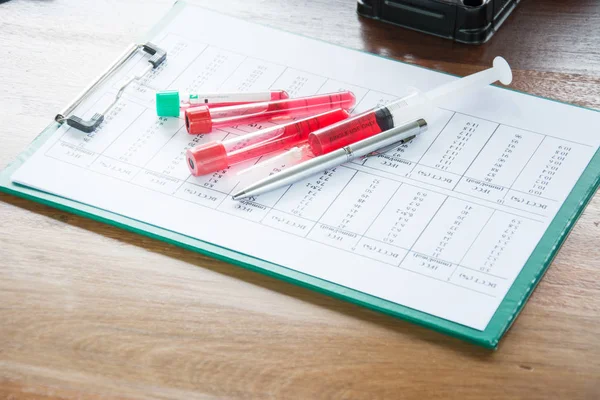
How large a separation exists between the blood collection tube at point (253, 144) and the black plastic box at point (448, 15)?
0.63 feet

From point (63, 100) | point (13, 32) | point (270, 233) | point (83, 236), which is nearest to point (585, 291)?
point (270, 233)

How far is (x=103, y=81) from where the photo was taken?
3.18ft

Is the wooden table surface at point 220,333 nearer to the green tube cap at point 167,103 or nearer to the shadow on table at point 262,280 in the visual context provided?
the shadow on table at point 262,280

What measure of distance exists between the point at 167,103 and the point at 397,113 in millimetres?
254

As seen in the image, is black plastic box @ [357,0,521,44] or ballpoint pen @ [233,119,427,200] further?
black plastic box @ [357,0,521,44]

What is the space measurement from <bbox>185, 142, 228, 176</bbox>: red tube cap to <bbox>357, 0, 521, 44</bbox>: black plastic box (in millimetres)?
311

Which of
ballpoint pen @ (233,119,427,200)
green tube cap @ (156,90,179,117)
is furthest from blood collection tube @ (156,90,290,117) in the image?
ballpoint pen @ (233,119,427,200)

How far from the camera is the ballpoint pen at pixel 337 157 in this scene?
813 millimetres

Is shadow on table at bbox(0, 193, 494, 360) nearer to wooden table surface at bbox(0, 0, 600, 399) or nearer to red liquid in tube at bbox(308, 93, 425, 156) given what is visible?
wooden table surface at bbox(0, 0, 600, 399)

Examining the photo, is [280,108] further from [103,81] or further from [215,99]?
[103,81]

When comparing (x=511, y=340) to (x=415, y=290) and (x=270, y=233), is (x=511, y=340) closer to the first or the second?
(x=415, y=290)

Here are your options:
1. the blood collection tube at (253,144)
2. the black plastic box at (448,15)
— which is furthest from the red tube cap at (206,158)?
the black plastic box at (448,15)

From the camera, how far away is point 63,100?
0.96 meters

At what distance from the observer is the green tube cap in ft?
2.99
